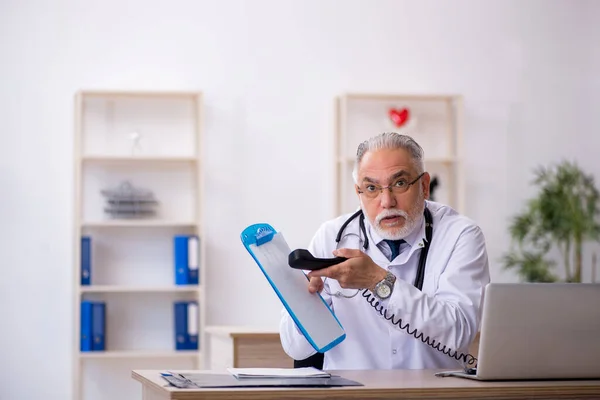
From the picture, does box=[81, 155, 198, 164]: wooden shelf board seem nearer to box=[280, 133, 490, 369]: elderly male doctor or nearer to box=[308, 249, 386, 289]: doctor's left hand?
box=[280, 133, 490, 369]: elderly male doctor

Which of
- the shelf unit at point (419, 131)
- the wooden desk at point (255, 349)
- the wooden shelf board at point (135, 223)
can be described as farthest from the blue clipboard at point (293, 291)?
the shelf unit at point (419, 131)

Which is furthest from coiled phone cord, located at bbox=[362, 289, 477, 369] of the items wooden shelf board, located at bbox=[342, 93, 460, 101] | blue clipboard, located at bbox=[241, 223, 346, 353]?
wooden shelf board, located at bbox=[342, 93, 460, 101]

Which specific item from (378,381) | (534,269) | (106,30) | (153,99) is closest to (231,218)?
(153,99)

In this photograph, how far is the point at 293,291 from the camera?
7.42 ft

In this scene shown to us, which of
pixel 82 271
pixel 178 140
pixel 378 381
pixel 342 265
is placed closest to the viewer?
pixel 378 381

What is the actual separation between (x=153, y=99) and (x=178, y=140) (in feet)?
0.92

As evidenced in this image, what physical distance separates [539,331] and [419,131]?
370 centimetres

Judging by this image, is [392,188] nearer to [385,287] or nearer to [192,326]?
[385,287]

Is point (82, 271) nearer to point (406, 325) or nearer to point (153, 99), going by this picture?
point (153, 99)

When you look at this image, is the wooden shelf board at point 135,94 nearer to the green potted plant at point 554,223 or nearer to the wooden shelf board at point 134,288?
the wooden shelf board at point 134,288

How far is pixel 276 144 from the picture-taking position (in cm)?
547

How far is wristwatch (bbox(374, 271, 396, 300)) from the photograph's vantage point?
2.35 meters

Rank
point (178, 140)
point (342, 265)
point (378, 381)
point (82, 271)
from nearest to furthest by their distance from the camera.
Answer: point (378, 381)
point (342, 265)
point (82, 271)
point (178, 140)

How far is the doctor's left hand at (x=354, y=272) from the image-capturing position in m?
2.28
